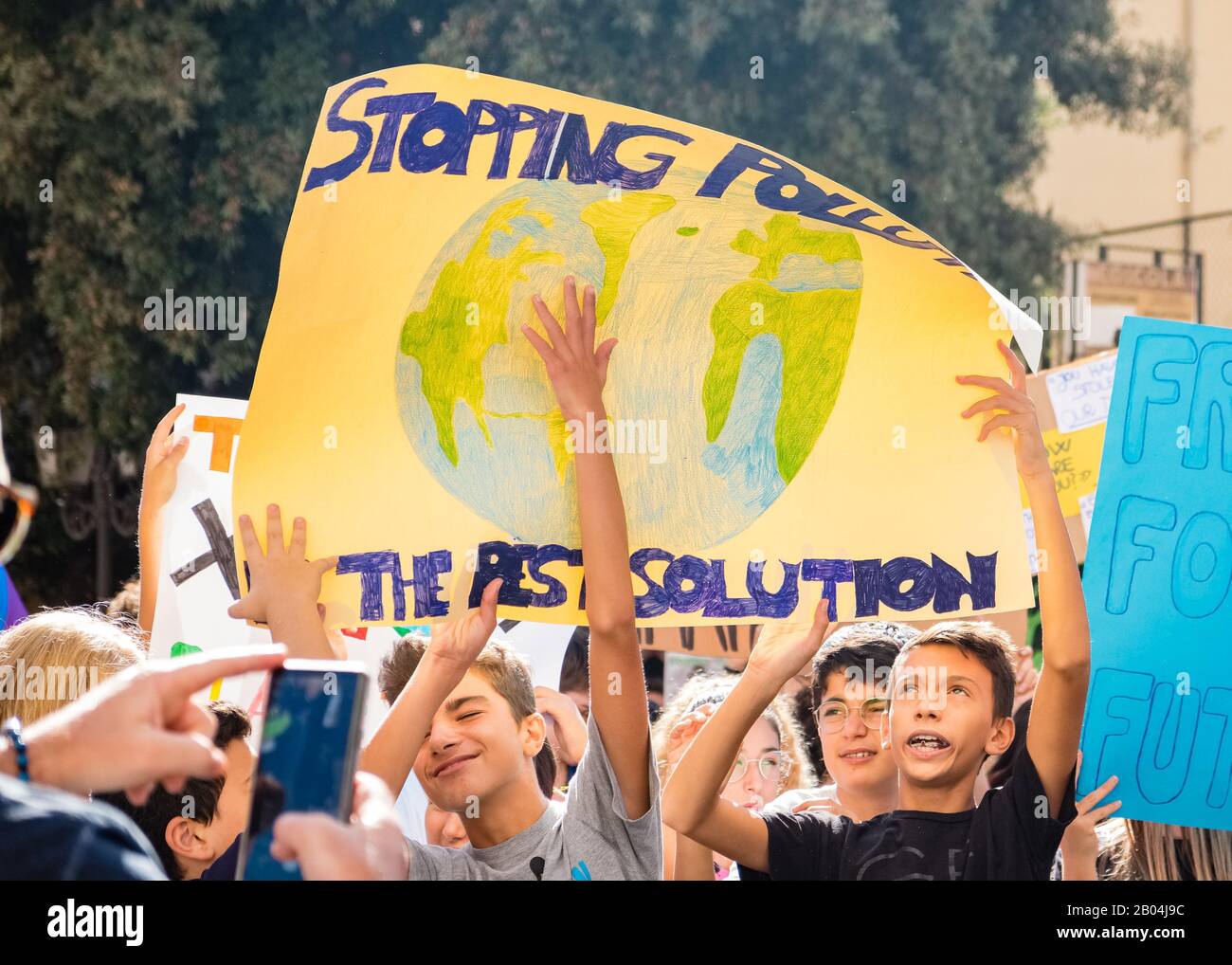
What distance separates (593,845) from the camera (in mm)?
2457

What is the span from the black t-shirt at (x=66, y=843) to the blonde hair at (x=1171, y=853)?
2.54m

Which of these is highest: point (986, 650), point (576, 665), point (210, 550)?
point (210, 550)

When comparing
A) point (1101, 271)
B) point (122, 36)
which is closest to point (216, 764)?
point (122, 36)

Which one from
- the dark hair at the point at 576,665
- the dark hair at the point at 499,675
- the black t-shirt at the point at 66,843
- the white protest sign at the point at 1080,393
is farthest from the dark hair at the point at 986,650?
the black t-shirt at the point at 66,843

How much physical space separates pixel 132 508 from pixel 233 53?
3083 mm

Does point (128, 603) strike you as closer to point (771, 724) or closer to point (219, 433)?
point (219, 433)

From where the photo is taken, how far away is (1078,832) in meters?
3.01

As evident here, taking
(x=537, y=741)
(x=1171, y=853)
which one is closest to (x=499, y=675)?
(x=537, y=741)

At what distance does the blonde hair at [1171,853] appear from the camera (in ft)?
10.2

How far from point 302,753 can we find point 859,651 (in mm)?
A: 2246

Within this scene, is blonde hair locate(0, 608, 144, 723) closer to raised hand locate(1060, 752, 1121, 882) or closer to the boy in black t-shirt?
the boy in black t-shirt

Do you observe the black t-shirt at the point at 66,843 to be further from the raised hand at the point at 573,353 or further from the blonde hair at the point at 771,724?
the blonde hair at the point at 771,724

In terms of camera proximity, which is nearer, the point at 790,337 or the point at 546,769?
the point at 790,337

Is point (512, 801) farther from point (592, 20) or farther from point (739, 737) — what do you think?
point (592, 20)
